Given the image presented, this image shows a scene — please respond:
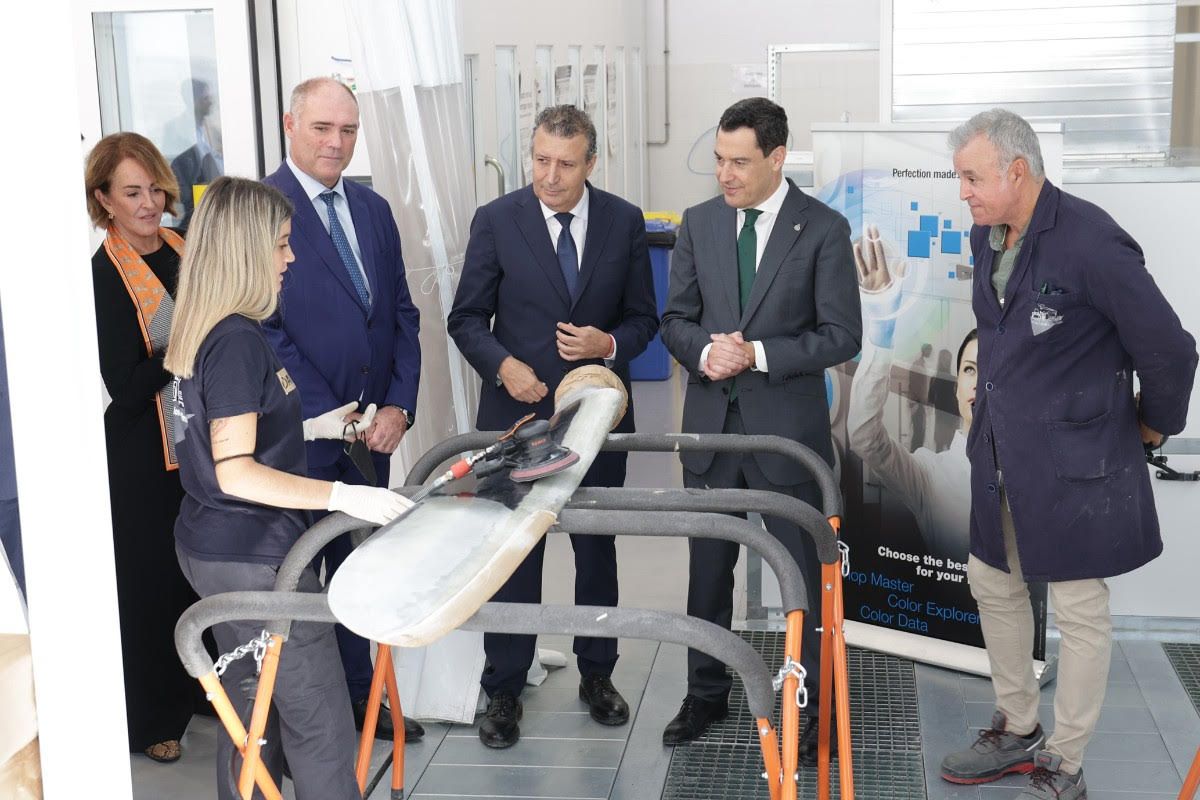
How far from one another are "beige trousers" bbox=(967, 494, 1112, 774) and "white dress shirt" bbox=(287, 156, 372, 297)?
1736mm

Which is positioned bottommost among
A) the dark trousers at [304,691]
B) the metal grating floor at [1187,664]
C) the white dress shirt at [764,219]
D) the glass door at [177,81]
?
the metal grating floor at [1187,664]

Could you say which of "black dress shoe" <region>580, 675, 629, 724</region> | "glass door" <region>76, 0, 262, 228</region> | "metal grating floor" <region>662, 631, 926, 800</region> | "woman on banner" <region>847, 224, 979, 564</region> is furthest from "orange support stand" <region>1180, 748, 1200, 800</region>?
"glass door" <region>76, 0, 262, 228</region>

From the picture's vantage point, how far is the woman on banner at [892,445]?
3.70m

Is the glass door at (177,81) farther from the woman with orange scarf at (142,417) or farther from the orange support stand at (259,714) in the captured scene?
the orange support stand at (259,714)

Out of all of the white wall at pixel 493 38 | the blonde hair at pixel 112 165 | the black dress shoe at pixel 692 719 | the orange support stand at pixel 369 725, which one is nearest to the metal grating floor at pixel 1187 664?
the black dress shoe at pixel 692 719

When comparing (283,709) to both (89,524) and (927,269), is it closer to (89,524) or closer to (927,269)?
(89,524)

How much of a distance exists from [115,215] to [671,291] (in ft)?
4.67

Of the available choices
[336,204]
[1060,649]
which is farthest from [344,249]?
[1060,649]

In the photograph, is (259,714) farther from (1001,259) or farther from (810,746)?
(1001,259)

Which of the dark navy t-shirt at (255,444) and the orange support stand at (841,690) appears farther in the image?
the orange support stand at (841,690)

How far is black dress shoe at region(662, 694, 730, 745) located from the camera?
3.34 m

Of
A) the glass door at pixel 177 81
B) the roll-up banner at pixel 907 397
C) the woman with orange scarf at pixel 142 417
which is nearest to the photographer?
the woman with orange scarf at pixel 142 417

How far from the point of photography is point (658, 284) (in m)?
8.06

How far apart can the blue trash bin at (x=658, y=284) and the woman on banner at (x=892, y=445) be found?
3.91m
